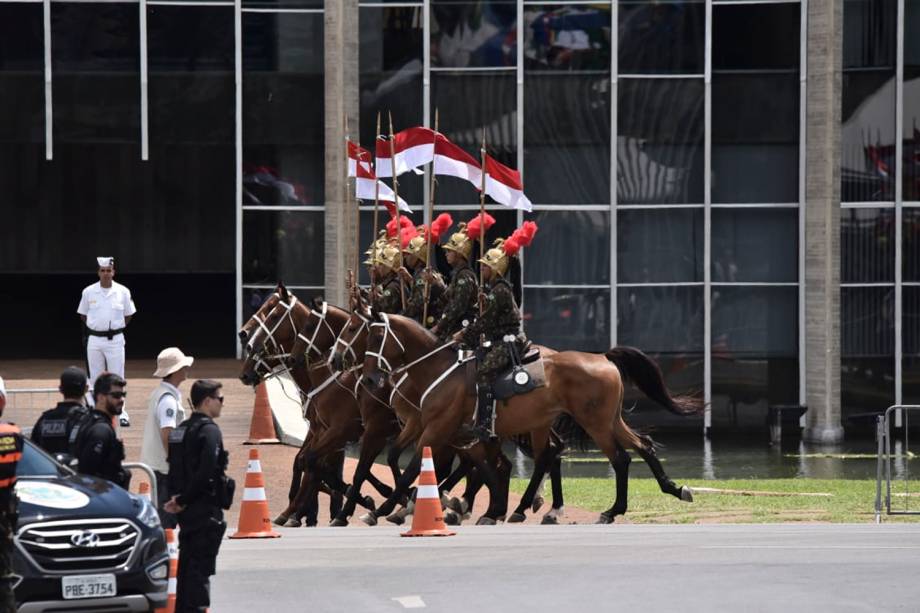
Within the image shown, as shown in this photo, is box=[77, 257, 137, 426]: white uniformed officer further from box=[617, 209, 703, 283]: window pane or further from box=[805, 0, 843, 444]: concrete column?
box=[805, 0, 843, 444]: concrete column

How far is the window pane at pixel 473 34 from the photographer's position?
31.2 meters

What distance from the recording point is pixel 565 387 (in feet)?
63.2

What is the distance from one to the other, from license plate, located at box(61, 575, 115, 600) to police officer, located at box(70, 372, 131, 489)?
1.17 metres

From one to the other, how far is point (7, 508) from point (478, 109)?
2144 centimetres

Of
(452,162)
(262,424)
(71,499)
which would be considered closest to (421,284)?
(452,162)

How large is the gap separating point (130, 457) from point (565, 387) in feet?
20.7

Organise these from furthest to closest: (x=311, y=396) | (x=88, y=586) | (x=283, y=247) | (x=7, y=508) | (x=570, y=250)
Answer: (x=283, y=247) → (x=570, y=250) → (x=311, y=396) → (x=88, y=586) → (x=7, y=508)

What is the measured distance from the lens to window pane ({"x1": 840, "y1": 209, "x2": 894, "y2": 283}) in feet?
103

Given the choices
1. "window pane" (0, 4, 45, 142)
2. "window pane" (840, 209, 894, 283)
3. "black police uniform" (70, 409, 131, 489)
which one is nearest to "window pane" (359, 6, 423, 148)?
"window pane" (0, 4, 45, 142)

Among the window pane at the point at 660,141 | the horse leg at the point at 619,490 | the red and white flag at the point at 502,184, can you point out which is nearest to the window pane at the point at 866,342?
the window pane at the point at 660,141

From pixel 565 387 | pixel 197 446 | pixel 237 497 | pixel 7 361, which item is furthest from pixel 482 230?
pixel 7 361

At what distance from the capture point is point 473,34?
3128cm

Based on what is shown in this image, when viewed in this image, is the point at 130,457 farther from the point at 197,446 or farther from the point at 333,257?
the point at 197,446

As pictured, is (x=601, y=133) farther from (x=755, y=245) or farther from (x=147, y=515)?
(x=147, y=515)
